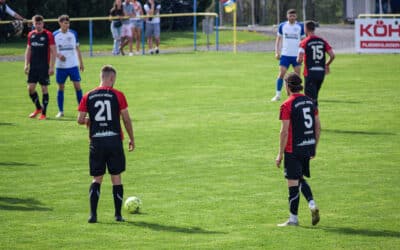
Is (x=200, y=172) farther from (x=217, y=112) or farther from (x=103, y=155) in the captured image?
(x=217, y=112)

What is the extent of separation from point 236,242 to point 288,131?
171 centimetres

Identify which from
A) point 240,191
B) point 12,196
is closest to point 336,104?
point 240,191

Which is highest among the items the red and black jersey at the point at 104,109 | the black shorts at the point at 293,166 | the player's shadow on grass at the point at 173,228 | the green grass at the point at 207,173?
the red and black jersey at the point at 104,109

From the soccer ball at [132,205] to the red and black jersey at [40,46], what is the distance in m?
10.5

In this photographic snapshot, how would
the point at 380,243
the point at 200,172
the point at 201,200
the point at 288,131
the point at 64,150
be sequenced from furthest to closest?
the point at 64,150
the point at 200,172
the point at 201,200
the point at 288,131
the point at 380,243

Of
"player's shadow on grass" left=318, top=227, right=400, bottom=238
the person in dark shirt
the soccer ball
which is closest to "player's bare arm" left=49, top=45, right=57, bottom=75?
the person in dark shirt

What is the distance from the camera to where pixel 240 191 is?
→ 14.9 metres

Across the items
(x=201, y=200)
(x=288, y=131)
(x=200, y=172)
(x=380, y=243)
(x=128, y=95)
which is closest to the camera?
(x=380, y=243)

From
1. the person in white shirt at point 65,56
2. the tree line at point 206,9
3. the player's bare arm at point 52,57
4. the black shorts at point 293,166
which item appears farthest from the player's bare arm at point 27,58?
the tree line at point 206,9

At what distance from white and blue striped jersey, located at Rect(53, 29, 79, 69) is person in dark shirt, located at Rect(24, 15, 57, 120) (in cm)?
33

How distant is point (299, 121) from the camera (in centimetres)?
1234

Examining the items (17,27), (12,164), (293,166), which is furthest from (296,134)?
(17,27)

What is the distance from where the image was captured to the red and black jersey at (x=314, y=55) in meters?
21.8

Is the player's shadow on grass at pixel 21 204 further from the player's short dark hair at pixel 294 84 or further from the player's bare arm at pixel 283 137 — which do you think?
the player's short dark hair at pixel 294 84
